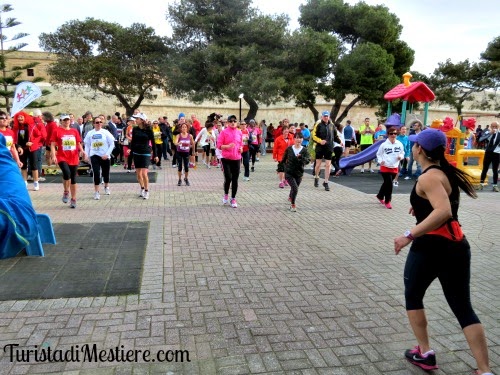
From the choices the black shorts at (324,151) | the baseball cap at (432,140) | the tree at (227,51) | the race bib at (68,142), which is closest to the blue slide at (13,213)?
the race bib at (68,142)

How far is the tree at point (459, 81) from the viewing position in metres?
32.7

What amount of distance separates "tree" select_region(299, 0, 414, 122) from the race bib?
2225cm

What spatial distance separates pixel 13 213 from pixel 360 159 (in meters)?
11.7

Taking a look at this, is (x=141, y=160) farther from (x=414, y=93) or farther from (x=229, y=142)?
(x=414, y=93)

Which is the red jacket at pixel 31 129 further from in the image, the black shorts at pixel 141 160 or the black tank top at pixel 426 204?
the black tank top at pixel 426 204

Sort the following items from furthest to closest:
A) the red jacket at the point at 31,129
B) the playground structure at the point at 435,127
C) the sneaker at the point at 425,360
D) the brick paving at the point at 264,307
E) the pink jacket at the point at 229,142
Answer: the playground structure at the point at 435,127 → the red jacket at the point at 31,129 → the pink jacket at the point at 229,142 → the brick paving at the point at 264,307 → the sneaker at the point at 425,360

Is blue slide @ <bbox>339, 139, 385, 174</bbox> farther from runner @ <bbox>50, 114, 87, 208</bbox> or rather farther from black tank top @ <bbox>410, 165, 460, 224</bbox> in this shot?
black tank top @ <bbox>410, 165, 460, 224</bbox>

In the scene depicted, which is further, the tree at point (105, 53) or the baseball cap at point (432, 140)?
the tree at point (105, 53)

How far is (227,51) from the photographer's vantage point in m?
24.2

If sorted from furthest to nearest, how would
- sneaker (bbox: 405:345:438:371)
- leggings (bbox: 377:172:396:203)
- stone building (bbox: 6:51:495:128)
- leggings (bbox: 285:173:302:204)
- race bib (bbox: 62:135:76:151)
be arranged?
stone building (bbox: 6:51:495:128) < leggings (bbox: 377:172:396:203) < leggings (bbox: 285:173:302:204) < race bib (bbox: 62:135:76:151) < sneaker (bbox: 405:345:438:371)

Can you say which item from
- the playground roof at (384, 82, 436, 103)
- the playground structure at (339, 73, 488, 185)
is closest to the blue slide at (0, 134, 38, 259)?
the playground structure at (339, 73, 488, 185)

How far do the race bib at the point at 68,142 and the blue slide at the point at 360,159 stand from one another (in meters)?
9.32

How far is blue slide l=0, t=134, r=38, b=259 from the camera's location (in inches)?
190

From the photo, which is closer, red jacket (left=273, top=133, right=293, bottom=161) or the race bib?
the race bib
